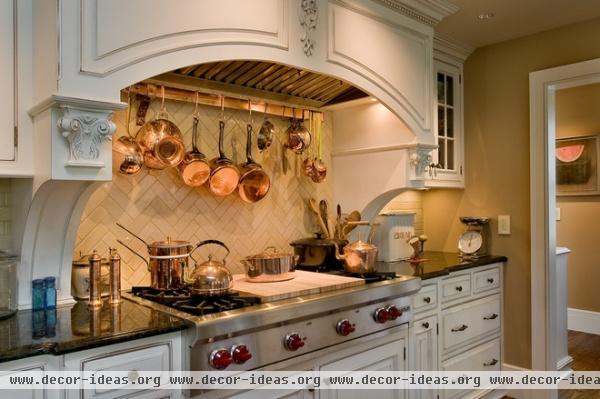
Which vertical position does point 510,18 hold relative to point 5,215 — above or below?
above

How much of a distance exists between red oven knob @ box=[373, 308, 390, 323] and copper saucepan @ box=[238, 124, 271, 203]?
0.85 metres

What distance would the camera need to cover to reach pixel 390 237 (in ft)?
9.68

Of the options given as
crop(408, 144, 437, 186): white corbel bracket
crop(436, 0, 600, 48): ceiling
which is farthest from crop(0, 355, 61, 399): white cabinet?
crop(436, 0, 600, 48): ceiling

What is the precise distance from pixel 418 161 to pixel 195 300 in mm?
1520

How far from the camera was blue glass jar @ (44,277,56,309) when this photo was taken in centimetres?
162

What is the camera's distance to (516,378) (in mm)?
3070

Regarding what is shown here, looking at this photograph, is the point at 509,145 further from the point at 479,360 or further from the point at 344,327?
the point at 344,327

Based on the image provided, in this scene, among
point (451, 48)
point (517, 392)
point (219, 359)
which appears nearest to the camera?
point (219, 359)

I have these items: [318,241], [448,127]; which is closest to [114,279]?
[318,241]

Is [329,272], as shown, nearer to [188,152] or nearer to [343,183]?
[343,183]

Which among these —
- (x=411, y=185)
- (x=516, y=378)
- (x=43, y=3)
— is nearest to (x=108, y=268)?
(x=43, y=3)

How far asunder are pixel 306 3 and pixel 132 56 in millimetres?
865

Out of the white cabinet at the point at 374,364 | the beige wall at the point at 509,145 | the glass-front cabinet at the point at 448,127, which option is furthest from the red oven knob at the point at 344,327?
the beige wall at the point at 509,145

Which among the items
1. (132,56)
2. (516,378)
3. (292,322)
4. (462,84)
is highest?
(462,84)
